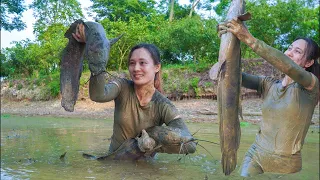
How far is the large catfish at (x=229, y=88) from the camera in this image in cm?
263

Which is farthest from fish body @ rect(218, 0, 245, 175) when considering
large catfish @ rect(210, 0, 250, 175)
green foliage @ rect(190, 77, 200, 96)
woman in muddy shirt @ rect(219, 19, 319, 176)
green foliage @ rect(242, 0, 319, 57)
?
green foliage @ rect(242, 0, 319, 57)

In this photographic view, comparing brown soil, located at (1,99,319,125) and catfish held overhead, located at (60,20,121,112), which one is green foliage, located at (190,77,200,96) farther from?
catfish held overhead, located at (60,20,121,112)

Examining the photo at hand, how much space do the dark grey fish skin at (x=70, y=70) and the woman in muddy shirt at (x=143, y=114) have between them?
40 cm

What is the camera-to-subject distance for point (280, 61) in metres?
2.91

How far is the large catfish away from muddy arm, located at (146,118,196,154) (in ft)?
4.05

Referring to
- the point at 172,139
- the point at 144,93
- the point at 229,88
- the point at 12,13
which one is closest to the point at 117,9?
the point at 12,13

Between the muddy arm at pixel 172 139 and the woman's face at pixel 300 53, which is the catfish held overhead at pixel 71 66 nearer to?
the muddy arm at pixel 172 139

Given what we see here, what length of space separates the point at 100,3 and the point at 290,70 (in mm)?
25687

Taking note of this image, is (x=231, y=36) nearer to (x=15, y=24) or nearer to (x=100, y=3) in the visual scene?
(x=15, y=24)

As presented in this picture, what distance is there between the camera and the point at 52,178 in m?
3.64

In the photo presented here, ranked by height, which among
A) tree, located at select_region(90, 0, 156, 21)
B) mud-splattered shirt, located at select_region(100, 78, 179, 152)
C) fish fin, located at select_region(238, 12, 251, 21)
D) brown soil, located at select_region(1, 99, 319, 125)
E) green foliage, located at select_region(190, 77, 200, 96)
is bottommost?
brown soil, located at select_region(1, 99, 319, 125)

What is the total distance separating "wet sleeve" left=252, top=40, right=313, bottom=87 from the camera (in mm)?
2801

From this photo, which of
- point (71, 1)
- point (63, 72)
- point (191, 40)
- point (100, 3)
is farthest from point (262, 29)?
point (63, 72)

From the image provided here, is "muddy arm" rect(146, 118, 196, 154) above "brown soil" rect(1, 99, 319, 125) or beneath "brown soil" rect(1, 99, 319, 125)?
above
